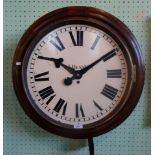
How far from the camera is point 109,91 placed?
2.93 feet

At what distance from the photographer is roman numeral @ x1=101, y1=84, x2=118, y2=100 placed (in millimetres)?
891

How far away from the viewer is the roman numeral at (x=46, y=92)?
896 millimetres

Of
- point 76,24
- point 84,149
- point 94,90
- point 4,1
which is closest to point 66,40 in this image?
point 76,24

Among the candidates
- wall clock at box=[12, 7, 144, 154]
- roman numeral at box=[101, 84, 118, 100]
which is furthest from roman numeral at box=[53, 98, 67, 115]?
roman numeral at box=[101, 84, 118, 100]

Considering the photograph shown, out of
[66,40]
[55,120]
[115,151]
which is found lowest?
[115,151]

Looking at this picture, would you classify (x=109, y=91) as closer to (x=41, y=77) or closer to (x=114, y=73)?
(x=114, y=73)

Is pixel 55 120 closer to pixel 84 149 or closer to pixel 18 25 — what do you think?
pixel 84 149

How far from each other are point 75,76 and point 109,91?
0.12 meters

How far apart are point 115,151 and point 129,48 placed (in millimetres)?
377

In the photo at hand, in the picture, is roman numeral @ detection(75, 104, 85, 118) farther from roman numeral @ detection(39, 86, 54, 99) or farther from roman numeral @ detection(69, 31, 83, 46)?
roman numeral @ detection(69, 31, 83, 46)

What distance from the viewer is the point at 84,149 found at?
100 centimetres

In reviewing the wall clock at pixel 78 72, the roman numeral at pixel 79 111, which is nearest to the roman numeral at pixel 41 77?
the wall clock at pixel 78 72

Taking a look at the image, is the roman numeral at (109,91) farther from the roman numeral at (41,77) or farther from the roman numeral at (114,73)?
the roman numeral at (41,77)

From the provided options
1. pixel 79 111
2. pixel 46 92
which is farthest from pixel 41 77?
pixel 79 111
